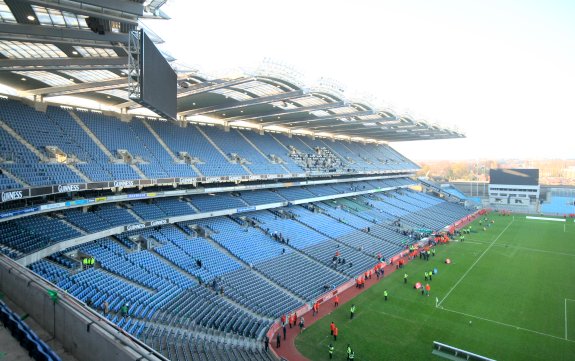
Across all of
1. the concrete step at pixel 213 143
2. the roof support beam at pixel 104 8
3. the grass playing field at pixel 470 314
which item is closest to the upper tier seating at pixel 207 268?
the grass playing field at pixel 470 314

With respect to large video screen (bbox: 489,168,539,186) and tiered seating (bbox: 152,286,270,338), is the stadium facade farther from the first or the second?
large video screen (bbox: 489,168,539,186)

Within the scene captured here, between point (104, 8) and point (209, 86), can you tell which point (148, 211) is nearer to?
point (209, 86)

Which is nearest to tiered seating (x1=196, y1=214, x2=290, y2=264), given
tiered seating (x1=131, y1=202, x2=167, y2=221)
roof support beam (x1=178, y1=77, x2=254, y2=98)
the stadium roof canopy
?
tiered seating (x1=131, y1=202, x2=167, y2=221)

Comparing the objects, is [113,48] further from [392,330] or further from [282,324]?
[392,330]

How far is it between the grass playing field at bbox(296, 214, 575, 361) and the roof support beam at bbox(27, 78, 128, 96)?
57.1 ft

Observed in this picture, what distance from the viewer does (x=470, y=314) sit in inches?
845

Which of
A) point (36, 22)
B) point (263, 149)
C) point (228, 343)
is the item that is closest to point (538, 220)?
point (263, 149)

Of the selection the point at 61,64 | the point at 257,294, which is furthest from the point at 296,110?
the point at 61,64

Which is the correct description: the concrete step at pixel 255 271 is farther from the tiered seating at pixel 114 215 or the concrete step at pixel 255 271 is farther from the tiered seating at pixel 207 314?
the tiered seating at pixel 114 215

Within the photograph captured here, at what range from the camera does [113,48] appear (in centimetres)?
1553

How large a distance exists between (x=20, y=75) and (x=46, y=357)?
20394mm

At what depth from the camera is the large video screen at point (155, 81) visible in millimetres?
11188

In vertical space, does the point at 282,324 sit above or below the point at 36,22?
below

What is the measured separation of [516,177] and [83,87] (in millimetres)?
68442
